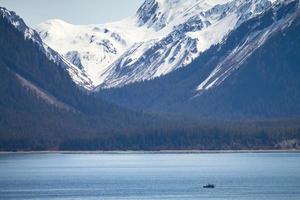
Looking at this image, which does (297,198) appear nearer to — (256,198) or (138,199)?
(256,198)

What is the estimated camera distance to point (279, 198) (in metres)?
197

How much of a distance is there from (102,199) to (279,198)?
24759mm

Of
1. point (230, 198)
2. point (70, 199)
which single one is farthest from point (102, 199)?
point (230, 198)

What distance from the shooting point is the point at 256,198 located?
647 ft

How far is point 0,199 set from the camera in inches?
7854

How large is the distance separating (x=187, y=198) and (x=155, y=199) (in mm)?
4654

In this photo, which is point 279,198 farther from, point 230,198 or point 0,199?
point 0,199

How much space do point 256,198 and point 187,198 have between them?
9863 mm

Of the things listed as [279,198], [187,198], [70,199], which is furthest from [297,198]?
[70,199]

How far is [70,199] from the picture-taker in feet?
655

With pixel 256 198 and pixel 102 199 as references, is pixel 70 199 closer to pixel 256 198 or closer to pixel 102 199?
pixel 102 199

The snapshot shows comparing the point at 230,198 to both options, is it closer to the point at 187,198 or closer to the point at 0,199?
the point at 187,198

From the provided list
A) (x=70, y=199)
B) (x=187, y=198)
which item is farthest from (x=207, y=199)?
(x=70, y=199)

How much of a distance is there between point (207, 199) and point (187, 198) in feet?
9.58
